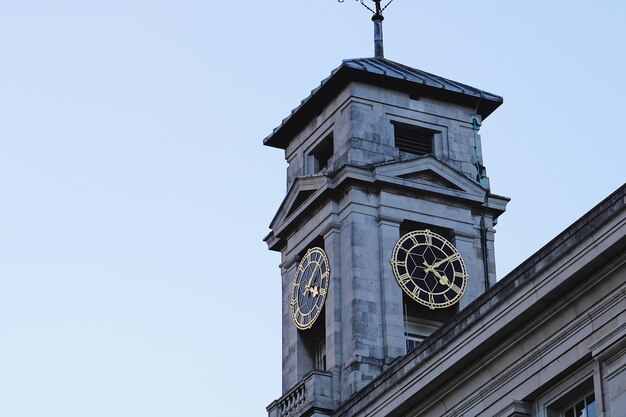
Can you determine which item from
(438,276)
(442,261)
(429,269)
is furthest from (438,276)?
(442,261)

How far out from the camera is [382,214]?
2344 inches

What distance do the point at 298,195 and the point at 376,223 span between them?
345 cm

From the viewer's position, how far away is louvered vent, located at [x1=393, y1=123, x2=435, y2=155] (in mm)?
62744

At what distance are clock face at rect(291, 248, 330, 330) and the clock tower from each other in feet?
0.21

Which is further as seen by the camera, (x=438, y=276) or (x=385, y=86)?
(x=385, y=86)

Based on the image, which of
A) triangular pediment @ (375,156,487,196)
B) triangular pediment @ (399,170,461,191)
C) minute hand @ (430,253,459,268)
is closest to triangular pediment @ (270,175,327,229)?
triangular pediment @ (375,156,487,196)

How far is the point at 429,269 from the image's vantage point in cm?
5984

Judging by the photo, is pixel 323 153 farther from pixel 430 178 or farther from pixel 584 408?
pixel 584 408

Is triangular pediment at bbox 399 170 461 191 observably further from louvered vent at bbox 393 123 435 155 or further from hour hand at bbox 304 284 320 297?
hour hand at bbox 304 284 320 297

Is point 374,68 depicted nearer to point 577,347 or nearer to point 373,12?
point 373,12

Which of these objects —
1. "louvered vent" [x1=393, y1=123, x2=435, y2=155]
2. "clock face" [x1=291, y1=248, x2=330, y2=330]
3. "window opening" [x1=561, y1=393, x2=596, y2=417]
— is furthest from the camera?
"louvered vent" [x1=393, y1=123, x2=435, y2=155]

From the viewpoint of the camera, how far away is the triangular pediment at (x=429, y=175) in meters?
60.1

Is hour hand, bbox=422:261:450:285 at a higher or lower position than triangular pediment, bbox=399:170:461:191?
lower

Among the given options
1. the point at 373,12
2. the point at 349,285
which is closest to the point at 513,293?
the point at 349,285
